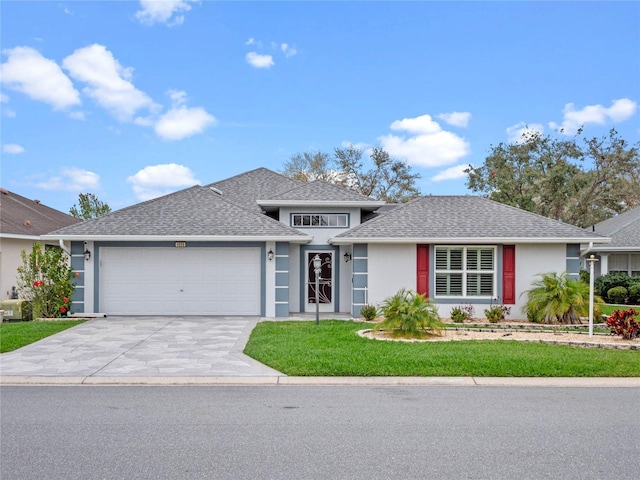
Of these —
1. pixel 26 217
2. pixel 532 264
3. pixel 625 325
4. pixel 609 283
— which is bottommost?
pixel 625 325

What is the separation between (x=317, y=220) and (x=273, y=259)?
7.77 ft

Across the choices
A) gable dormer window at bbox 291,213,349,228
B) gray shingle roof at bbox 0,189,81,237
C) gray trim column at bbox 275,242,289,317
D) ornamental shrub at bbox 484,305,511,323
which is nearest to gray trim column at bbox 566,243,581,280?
ornamental shrub at bbox 484,305,511,323

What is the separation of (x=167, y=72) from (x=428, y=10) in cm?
918

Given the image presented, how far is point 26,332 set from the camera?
12.0 meters

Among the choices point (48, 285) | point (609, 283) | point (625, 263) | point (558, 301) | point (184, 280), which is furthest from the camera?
point (625, 263)

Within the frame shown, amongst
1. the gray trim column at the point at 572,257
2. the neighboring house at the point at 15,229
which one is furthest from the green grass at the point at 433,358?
the neighboring house at the point at 15,229

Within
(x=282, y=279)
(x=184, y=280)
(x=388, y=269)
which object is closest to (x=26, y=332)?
(x=184, y=280)

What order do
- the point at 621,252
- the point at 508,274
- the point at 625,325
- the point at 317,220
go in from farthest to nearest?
1. the point at 621,252
2. the point at 317,220
3. the point at 508,274
4. the point at 625,325

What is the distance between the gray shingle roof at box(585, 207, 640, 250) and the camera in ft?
73.2

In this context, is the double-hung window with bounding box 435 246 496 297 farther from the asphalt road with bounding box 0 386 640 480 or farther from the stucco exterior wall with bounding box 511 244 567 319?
the asphalt road with bounding box 0 386 640 480

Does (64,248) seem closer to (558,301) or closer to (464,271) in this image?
(464,271)

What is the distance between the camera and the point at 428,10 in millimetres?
15359

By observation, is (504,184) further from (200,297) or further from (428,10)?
(200,297)

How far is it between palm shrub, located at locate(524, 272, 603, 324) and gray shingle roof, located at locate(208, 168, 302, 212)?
954 centimetres
